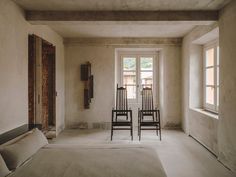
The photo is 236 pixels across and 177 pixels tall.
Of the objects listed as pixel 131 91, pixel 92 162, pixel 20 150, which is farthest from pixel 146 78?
pixel 20 150

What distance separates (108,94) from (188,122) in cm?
212

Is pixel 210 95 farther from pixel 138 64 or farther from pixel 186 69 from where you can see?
pixel 138 64

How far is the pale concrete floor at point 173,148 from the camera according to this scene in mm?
3018

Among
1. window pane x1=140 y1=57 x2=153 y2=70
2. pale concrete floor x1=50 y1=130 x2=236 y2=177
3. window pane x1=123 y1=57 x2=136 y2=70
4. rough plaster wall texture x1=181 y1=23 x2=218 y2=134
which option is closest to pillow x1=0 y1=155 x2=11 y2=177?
pale concrete floor x1=50 y1=130 x2=236 y2=177

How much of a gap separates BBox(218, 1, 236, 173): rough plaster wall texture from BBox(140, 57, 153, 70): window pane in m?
2.92

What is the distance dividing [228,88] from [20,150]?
2773mm

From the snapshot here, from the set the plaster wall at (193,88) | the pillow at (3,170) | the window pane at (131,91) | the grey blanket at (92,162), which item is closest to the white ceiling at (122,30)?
the plaster wall at (193,88)

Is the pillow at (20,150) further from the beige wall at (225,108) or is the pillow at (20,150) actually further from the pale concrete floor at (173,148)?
the beige wall at (225,108)

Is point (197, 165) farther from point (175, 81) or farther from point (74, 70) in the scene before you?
point (74, 70)

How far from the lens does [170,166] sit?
3.18m

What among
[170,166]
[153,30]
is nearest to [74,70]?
[153,30]

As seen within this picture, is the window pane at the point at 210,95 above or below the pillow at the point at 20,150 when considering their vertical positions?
above

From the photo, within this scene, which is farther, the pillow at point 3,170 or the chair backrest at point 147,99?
the chair backrest at point 147,99

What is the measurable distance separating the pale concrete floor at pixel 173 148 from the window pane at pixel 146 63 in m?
1.84
